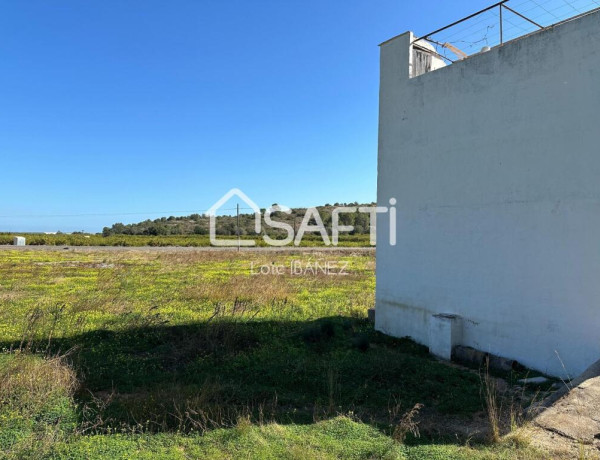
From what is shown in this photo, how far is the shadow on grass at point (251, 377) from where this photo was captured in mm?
4250

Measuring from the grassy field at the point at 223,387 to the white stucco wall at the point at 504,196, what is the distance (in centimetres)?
117

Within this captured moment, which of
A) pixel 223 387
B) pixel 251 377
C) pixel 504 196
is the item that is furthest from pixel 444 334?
pixel 223 387

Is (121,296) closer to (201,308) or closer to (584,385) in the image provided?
(201,308)

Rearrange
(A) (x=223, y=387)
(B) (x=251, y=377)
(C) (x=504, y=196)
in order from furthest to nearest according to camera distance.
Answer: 1. (C) (x=504, y=196)
2. (B) (x=251, y=377)
3. (A) (x=223, y=387)

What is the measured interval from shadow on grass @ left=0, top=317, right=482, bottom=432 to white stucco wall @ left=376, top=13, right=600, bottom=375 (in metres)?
1.18

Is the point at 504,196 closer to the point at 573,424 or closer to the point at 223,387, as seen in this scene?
the point at 573,424

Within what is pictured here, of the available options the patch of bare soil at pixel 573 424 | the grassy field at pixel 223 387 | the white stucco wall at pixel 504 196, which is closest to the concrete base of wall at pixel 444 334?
the white stucco wall at pixel 504 196

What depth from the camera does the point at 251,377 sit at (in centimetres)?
561

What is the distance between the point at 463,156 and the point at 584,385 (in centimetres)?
396

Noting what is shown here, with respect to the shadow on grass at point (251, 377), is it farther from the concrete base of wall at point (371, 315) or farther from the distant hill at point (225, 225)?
the distant hill at point (225, 225)

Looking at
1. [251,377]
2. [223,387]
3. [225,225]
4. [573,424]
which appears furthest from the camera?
[225,225]

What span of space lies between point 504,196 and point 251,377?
190 inches

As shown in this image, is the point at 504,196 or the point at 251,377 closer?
the point at 251,377

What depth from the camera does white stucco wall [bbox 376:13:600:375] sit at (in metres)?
5.49
